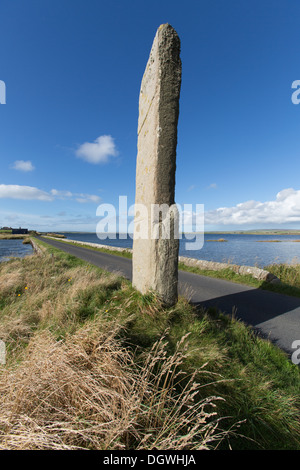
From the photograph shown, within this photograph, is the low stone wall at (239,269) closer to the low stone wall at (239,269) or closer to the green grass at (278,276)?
the low stone wall at (239,269)

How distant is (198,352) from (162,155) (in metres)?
3.30

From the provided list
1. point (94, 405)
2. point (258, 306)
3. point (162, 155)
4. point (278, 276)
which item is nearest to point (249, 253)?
point (278, 276)

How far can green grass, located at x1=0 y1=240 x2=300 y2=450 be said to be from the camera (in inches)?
77.5

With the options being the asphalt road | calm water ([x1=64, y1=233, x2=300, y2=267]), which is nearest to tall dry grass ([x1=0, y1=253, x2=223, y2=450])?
the asphalt road

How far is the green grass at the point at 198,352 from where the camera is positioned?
197cm

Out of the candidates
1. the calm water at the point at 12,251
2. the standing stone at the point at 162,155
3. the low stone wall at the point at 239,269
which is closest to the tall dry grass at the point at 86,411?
the standing stone at the point at 162,155

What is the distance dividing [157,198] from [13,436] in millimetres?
3374

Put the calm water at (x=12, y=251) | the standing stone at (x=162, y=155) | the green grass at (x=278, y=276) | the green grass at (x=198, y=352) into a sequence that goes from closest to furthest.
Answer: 1. the green grass at (x=198, y=352)
2. the standing stone at (x=162, y=155)
3. the green grass at (x=278, y=276)
4. the calm water at (x=12, y=251)

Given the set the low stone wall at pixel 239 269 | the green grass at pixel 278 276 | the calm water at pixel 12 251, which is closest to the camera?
the green grass at pixel 278 276

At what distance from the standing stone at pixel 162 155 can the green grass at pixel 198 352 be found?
50 centimetres

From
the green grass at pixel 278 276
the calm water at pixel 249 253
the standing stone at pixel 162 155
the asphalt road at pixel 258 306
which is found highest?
the standing stone at pixel 162 155

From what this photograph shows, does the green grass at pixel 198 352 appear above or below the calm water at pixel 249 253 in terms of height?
above

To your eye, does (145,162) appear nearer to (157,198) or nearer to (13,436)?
(157,198)

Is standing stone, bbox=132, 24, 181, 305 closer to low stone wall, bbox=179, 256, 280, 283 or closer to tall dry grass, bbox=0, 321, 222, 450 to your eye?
tall dry grass, bbox=0, 321, 222, 450
